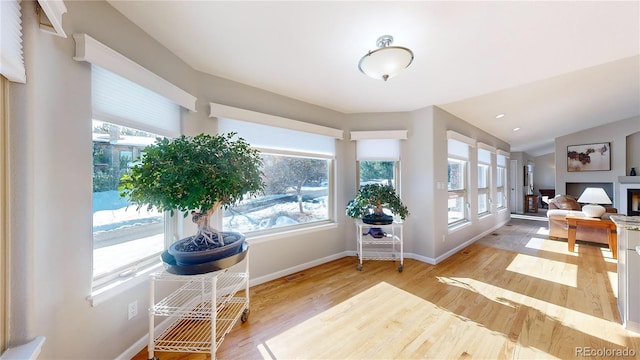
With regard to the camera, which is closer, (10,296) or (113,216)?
(10,296)

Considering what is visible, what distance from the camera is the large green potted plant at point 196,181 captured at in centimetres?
126

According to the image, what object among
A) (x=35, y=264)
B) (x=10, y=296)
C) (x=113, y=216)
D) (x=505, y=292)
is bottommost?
(x=505, y=292)

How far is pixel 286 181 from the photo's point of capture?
302 cm

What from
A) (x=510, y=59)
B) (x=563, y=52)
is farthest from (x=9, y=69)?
(x=563, y=52)

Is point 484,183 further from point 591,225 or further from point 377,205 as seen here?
point 377,205

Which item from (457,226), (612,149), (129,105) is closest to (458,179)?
(457,226)

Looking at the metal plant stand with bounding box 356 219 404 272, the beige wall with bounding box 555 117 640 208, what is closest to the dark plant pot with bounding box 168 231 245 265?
the metal plant stand with bounding box 356 219 404 272

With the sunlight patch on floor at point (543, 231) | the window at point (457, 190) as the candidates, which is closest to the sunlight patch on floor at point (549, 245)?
the sunlight patch on floor at point (543, 231)

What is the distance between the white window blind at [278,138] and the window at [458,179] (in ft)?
6.86

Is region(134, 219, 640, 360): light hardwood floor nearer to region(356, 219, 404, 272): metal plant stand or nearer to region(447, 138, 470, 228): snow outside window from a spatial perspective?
region(356, 219, 404, 272): metal plant stand

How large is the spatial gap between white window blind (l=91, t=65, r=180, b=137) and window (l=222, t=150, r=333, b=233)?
103cm

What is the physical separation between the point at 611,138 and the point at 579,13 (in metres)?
7.34

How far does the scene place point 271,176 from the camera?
2.87 m

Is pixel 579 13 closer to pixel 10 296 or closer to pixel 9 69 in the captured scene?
pixel 9 69
